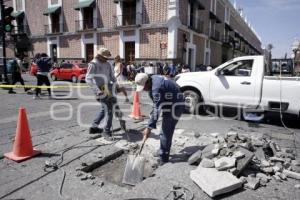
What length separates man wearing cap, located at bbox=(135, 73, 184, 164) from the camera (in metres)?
4.20

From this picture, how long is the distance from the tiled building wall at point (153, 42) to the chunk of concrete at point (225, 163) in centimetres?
1986

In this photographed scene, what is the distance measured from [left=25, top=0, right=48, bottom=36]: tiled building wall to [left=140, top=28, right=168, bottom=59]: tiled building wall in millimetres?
15067

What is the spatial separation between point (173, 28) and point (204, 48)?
11299 mm

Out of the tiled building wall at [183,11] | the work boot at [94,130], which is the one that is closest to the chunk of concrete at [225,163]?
the work boot at [94,130]

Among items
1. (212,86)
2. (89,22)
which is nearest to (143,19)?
(89,22)

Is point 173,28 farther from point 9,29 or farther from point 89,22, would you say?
point 9,29

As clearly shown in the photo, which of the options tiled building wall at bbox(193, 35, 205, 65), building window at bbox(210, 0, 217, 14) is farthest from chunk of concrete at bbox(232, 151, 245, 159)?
building window at bbox(210, 0, 217, 14)

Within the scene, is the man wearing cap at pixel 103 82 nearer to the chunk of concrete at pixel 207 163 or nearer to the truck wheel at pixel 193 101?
the chunk of concrete at pixel 207 163

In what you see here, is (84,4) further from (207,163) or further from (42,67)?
(207,163)

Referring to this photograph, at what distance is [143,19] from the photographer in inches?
950

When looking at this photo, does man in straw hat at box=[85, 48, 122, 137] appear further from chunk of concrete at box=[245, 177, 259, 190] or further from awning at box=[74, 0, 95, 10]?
awning at box=[74, 0, 95, 10]

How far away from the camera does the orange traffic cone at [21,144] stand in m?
4.61

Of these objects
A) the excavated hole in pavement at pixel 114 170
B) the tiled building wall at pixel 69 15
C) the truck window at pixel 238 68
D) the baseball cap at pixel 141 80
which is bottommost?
the excavated hole in pavement at pixel 114 170

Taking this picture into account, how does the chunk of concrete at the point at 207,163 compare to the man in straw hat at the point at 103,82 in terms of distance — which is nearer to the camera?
the chunk of concrete at the point at 207,163
